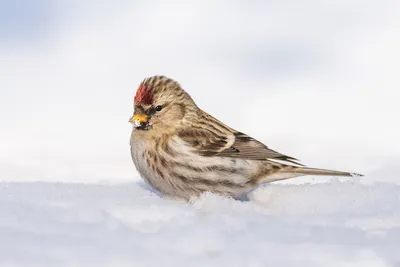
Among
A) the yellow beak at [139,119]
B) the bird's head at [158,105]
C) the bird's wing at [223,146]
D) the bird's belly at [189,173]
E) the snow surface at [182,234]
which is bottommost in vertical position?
A: the snow surface at [182,234]

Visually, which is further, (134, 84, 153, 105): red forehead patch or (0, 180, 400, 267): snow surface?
(134, 84, 153, 105): red forehead patch

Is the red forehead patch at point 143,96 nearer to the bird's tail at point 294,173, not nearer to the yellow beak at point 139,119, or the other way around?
the yellow beak at point 139,119

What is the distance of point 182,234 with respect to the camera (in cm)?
544

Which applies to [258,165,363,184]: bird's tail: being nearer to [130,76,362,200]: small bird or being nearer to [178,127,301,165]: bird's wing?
[130,76,362,200]: small bird

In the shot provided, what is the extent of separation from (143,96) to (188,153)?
0.66 m

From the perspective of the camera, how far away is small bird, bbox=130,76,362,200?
794 centimetres

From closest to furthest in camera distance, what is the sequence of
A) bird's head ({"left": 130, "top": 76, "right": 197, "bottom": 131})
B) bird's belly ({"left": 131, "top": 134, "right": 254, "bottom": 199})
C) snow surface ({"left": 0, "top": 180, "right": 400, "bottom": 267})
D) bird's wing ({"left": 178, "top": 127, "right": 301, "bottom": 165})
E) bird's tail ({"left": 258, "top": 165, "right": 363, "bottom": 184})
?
1. snow surface ({"left": 0, "top": 180, "right": 400, "bottom": 267})
2. bird's belly ({"left": 131, "top": 134, "right": 254, "bottom": 199})
3. bird's head ({"left": 130, "top": 76, "right": 197, "bottom": 131})
4. bird's wing ({"left": 178, "top": 127, "right": 301, "bottom": 165})
5. bird's tail ({"left": 258, "top": 165, "right": 363, "bottom": 184})

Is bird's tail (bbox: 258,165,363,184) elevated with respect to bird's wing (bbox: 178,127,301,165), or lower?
lower

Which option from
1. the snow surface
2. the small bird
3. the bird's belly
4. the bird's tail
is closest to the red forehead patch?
the small bird

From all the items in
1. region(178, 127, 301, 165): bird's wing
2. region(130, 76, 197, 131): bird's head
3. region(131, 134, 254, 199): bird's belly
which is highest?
region(130, 76, 197, 131): bird's head

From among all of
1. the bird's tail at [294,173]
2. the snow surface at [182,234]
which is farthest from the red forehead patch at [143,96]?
the bird's tail at [294,173]

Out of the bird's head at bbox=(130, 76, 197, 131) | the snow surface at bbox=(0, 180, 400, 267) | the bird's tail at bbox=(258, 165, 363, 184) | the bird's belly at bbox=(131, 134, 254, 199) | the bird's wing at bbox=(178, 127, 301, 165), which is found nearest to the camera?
the snow surface at bbox=(0, 180, 400, 267)

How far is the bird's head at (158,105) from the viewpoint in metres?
8.02

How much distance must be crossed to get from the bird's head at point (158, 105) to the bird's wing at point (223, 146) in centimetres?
19
